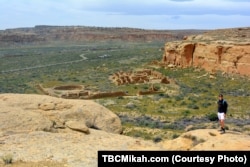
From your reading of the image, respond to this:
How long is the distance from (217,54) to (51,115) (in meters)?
43.3

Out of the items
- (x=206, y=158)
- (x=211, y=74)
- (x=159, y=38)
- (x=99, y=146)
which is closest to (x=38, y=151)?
(x=99, y=146)

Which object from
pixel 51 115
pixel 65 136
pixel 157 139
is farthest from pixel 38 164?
pixel 157 139

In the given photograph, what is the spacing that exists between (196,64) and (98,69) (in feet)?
66.8

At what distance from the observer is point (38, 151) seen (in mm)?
14500

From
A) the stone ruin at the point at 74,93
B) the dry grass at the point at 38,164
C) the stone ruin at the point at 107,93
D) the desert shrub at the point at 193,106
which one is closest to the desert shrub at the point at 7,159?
the dry grass at the point at 38,164

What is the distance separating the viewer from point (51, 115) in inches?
734

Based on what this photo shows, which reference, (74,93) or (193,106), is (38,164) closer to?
(193,106)

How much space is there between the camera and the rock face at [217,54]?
55062 mm

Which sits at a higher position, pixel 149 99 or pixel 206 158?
pixel 206 158

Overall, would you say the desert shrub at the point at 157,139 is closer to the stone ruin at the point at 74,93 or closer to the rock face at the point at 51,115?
the rock face at the point at 51,115

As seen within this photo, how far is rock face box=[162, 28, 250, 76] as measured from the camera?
55062 millimetres

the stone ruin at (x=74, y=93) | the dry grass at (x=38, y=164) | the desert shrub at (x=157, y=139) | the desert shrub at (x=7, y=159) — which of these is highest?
the desert shrub at (x=7, y=159)

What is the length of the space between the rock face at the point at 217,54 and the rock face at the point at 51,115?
38025 mm

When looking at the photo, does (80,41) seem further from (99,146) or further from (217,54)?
(99,146)
